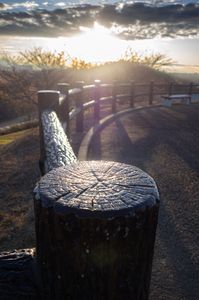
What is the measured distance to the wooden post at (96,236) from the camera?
1.18 meters

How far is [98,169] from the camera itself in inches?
61.1

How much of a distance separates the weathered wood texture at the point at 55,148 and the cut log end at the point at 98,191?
112 cm

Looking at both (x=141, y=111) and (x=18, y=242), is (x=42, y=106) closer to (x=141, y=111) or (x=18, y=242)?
(x=18, y=242)

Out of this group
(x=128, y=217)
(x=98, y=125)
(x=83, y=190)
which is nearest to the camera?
(x=128, y=217)

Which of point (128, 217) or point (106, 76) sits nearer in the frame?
point (128, 217)

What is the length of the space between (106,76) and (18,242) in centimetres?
3572

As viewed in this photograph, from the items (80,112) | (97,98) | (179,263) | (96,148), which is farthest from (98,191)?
(97,98)

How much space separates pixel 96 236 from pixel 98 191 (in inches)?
7.8

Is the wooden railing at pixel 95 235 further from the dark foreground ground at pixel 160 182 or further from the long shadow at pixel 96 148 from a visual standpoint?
the long shadow at pixel 96 148

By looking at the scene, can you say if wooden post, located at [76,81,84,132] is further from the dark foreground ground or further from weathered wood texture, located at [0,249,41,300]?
weathered wood texture, located at [0,249,41,300]

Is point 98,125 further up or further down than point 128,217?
further down

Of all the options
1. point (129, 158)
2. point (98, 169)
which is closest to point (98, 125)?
point (129, 158)

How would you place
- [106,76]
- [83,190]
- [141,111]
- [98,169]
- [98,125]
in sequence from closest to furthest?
[83,190]
[98,169]
[98,125]
[141,111]
[106,76]

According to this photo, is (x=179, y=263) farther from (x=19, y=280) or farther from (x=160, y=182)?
(x=19, y=280)
